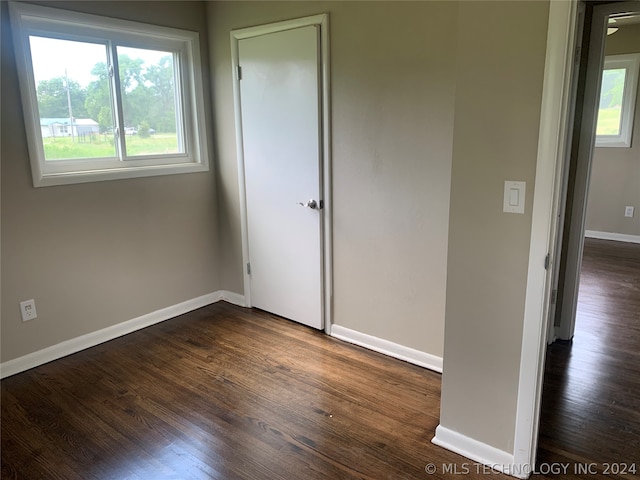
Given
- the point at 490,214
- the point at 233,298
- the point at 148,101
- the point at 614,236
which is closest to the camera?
the point at 490,214

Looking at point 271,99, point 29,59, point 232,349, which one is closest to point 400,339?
point 232,349

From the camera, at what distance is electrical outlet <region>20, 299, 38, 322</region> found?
2.77 metres

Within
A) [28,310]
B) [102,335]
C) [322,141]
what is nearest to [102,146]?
[28,310]

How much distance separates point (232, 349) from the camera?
307cm

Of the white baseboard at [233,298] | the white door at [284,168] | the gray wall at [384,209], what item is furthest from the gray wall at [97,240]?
the white door at [284,168]

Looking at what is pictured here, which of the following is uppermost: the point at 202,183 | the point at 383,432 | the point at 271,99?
the point at 271,99

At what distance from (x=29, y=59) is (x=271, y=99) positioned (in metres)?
1.42

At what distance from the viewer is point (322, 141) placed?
9.80 ft

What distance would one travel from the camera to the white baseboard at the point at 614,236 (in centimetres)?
552

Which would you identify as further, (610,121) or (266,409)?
(610,121)

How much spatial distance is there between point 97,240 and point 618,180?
→ 220 inches

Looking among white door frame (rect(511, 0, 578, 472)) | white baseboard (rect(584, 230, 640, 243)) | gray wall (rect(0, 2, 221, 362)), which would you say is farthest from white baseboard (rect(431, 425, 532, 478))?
white baseboard (rect(584, 230, 640, 243))

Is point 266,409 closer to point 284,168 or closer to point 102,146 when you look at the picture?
point 284,168

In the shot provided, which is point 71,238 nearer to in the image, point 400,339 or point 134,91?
point 134,91
